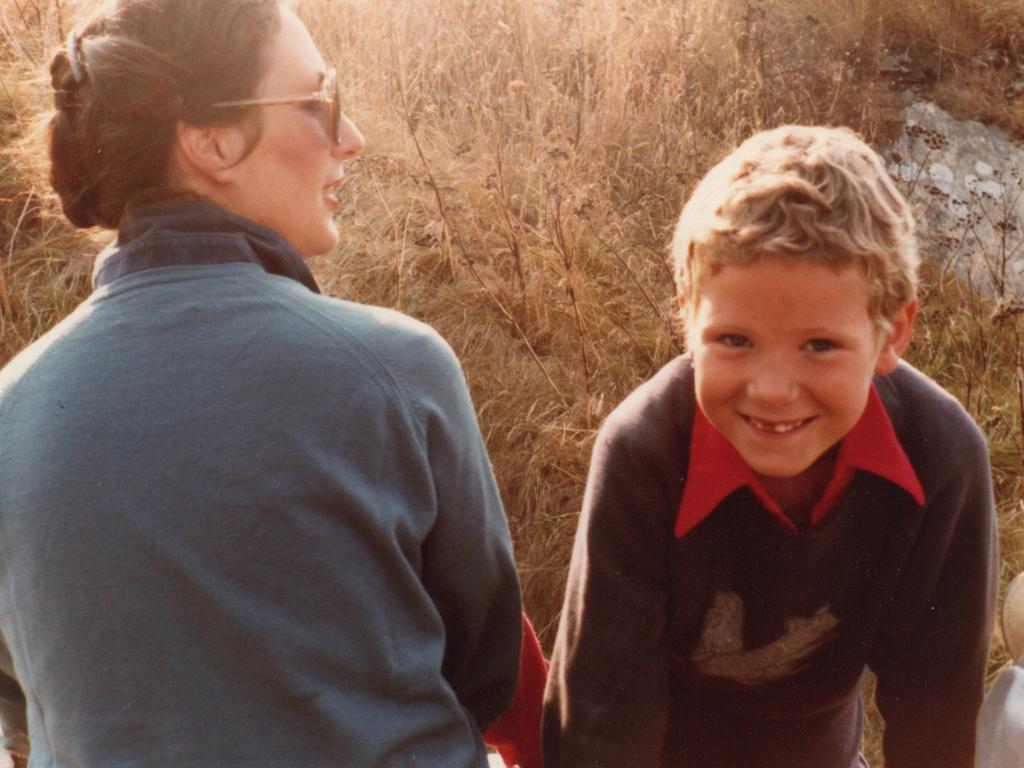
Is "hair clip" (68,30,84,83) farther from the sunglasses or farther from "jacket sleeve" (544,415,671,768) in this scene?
"jacket sleeve" (544,415,671,768)

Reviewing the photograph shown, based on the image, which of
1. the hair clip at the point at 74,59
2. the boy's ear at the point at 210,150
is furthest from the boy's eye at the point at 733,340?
the hair clip at the point at 74,59

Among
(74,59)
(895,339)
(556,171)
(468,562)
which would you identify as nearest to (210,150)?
(74,59)

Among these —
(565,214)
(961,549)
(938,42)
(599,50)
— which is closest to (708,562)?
(961,549)

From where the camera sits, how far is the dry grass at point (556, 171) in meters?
3.44

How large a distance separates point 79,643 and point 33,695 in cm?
21

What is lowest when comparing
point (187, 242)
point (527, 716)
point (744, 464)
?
point (527, 716)

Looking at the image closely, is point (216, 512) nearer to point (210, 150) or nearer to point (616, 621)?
point (210, 150)

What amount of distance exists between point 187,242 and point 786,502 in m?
1.07

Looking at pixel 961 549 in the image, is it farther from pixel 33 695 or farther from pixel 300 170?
pixel 33 695

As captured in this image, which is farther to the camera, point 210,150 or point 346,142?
point 346,142

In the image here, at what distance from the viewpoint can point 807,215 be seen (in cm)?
153

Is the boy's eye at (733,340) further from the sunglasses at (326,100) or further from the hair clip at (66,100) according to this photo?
the hair clip at (66,100)

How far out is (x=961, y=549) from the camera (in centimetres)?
180

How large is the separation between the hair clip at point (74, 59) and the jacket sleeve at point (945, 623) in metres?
1.48
